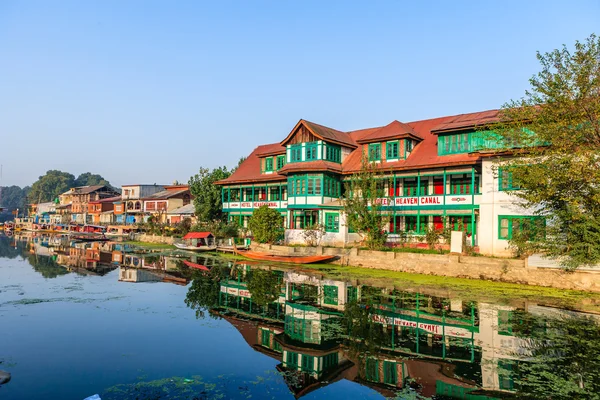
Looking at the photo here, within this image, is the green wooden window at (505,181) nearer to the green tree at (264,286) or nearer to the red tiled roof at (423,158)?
the red tiled roof at (423,158)

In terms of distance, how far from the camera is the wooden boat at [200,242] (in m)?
46.1

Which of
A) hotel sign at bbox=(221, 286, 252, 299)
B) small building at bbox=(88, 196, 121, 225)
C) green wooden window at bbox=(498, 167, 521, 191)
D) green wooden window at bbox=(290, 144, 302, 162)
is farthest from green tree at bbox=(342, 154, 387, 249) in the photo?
small building at bbox=(88, 196, 121, 225)

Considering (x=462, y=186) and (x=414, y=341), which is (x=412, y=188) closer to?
(x=462, y=186)

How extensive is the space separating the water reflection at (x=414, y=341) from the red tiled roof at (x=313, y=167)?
55.3ft

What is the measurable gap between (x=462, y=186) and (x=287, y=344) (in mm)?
25460

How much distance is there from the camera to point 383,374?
12.0 meters

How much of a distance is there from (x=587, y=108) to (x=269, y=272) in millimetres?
22428

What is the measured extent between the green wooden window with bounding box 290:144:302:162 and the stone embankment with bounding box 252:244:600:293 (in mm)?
10148

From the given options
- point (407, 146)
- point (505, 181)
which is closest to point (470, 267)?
point (505, 181)

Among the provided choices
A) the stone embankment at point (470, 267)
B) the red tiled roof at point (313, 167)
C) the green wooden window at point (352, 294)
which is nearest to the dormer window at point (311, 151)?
the red tiled roof at point (313, 167)

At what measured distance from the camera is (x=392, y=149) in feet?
128

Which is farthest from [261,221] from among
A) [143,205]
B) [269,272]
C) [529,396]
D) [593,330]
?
[143,205]

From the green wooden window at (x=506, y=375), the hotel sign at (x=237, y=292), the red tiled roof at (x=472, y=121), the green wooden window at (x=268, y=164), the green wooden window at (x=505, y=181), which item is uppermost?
the red tiled roof at (x=472, y=121)

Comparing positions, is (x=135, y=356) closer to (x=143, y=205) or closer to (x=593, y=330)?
(x=593, y=330)
